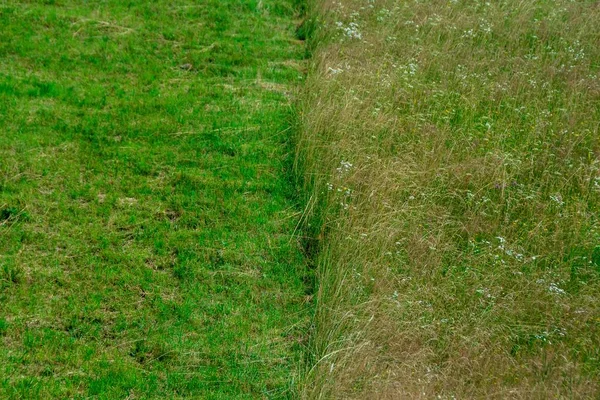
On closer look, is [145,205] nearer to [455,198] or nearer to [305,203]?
[305,203]

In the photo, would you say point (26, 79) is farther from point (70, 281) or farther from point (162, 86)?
point (70, 281)

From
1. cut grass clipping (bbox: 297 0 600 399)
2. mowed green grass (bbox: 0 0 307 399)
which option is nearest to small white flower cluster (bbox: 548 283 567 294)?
cut grass clipping (bbox: 297 0 600 399)

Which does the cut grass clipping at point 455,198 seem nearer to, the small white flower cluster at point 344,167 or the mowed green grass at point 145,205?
the small white flower cluster at point 344,167

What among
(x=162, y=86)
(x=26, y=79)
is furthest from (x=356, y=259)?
(x=26, y=79)

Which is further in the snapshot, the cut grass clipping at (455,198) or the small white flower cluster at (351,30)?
the small white flower cluster at (351,30)

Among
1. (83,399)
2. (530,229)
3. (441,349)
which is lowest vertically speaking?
(83,399)

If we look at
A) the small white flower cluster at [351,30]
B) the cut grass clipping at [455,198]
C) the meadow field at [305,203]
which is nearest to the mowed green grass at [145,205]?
the meadow field at [305,203]

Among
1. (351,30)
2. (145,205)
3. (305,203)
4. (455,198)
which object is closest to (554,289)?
(455,198)
